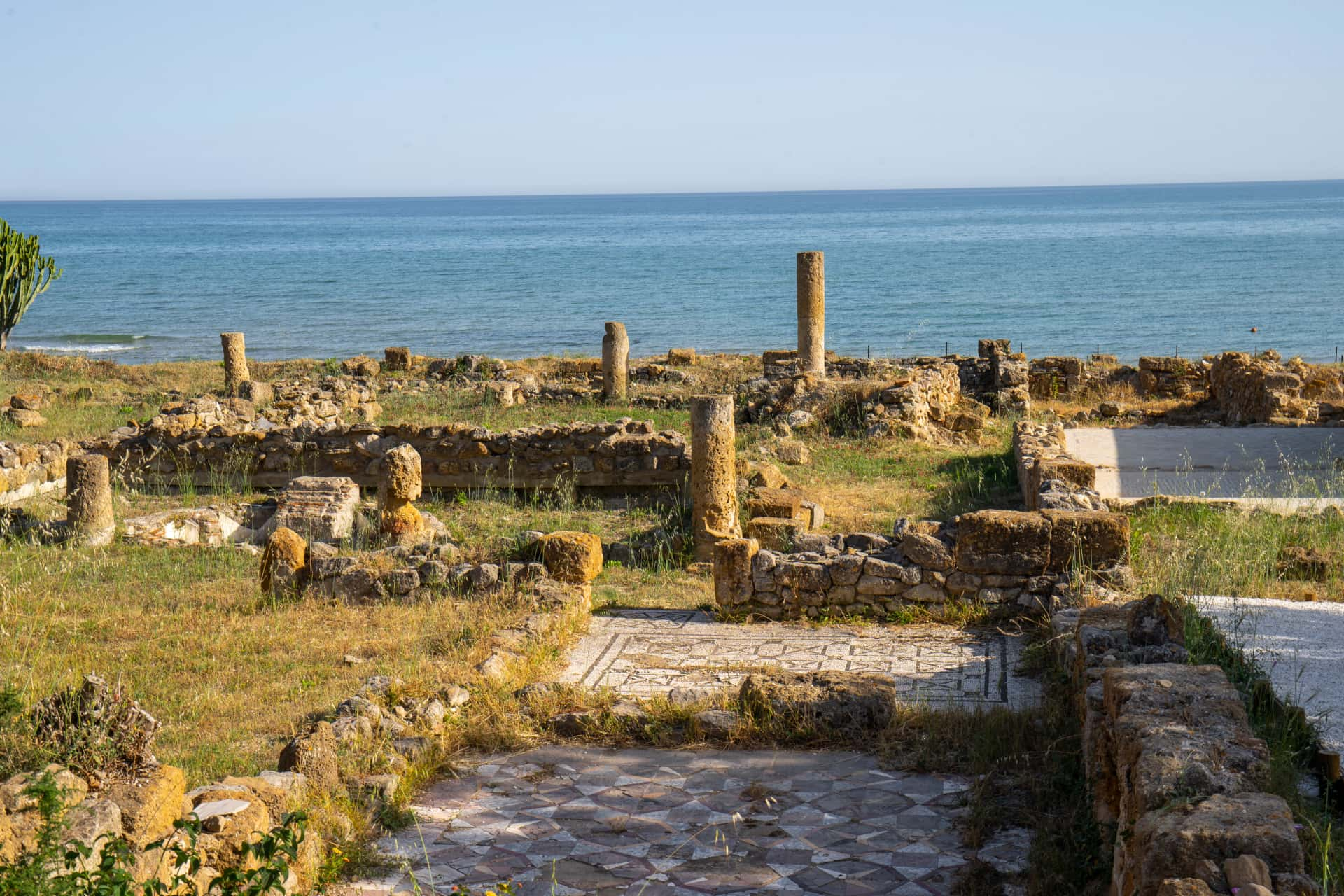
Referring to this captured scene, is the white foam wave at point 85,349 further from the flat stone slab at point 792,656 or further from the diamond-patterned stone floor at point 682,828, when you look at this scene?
the diamond-patterned stone floor at point 682,828

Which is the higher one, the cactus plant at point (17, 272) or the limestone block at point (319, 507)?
the cactus plant at point (17, 272)

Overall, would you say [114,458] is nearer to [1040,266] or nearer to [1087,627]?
[1087,627]

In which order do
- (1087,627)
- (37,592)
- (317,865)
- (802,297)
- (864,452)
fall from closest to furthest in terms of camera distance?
(317,865), (1087,627), (37,592), (864,452), (802,297)

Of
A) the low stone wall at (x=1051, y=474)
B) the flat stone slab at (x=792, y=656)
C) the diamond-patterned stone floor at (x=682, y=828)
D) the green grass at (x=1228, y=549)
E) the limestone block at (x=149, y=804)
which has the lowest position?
the flat stone slab at (x=792, y=656)

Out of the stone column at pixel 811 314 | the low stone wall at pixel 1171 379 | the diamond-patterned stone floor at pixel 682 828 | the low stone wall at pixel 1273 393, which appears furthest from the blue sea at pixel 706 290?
the diamond-patterned stone floor at pixel 682 828

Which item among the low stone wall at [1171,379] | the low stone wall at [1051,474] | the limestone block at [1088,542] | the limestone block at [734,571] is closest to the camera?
the limestone block at [1088,542]

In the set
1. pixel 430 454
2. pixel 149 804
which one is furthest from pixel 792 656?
pixel 430 454

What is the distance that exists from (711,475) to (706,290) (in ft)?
164

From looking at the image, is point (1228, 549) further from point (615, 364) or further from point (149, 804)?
point (615, 364)

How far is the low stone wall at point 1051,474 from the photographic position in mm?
10602

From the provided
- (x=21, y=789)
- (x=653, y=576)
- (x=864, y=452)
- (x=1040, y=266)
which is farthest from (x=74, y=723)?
(x=1040, y=266)

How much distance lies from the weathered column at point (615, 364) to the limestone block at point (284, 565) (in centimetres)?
1172

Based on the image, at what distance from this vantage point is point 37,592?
33.0ft

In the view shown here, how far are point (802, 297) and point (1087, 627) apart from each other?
15.3m
